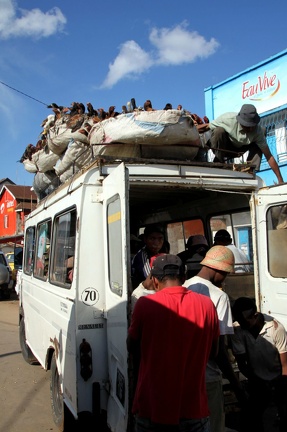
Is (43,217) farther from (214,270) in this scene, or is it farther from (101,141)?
(214,270)

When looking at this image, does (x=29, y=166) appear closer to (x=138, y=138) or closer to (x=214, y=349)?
(x=138, y=138)

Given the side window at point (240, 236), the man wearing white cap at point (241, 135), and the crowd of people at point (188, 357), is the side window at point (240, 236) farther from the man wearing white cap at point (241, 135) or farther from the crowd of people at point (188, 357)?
the crowd of people at point (188, 357)

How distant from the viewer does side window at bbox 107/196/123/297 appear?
3.05 m

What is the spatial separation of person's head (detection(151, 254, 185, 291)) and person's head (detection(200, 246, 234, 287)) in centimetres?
49

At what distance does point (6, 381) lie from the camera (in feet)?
20.8

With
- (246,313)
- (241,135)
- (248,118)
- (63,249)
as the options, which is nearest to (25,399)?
(63,249)

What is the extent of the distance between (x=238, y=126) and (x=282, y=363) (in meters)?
2.63

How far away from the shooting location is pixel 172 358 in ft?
7.74

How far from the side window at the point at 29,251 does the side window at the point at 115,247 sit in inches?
127

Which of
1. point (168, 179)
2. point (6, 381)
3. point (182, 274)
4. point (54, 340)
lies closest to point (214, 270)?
point (182, 274)

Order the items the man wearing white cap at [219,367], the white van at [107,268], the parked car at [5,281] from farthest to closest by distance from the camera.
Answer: the parked car at [5,281] → the white van at [107,268] → the man wearing white cap at [219,367]

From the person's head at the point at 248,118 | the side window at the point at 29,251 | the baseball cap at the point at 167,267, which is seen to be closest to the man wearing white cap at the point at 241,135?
the person's head at the point at 248,118

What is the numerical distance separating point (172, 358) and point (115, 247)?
1.08 meters

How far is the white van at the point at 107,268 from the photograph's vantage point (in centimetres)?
304
